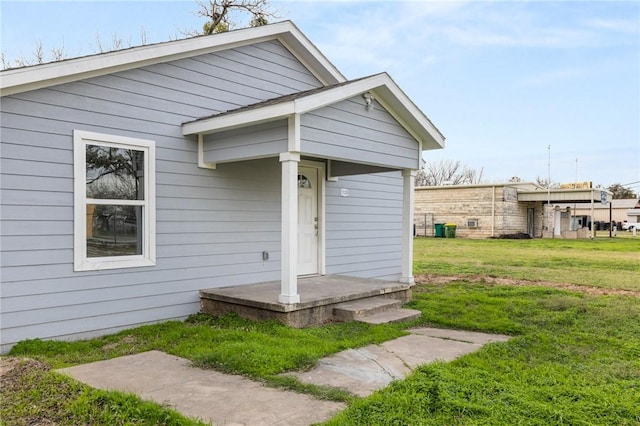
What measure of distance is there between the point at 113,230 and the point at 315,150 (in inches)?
103

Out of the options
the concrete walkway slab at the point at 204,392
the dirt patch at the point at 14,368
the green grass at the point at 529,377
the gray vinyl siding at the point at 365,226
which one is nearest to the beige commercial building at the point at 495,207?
the gray vinyl siding at the point at 365,226

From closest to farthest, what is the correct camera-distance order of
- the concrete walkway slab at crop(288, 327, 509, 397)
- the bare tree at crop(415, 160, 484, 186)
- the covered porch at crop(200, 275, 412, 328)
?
the concrete walkway slab at crop(288, 327, 509, 397), the covered porch at crop(200, 275, 412, 328), the bare tree at crop(415, 160, 484, 186)

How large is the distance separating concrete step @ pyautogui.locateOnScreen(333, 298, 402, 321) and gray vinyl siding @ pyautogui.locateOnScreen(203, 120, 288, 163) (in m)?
2.21

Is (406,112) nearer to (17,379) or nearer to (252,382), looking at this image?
(252,382)

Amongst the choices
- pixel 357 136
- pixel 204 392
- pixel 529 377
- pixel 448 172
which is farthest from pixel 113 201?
pixel 448 172

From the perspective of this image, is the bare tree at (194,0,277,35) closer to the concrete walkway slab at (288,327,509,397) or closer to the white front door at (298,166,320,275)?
the white front door at (298,166,320,275)

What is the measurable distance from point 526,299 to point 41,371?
7.01 meters

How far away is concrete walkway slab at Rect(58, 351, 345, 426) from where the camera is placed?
3072mm

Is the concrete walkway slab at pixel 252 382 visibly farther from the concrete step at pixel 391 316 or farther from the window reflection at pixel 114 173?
the window reflection at pixel 114 173

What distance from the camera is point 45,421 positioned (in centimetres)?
304

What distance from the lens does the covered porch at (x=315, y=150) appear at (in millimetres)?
5525

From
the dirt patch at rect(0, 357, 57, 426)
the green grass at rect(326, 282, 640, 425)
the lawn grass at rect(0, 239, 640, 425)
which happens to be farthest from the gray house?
the green grass at rect(326, 282, 640, 425)

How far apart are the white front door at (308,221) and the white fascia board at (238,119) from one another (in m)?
2.26

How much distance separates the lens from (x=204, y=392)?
3.51 metres
